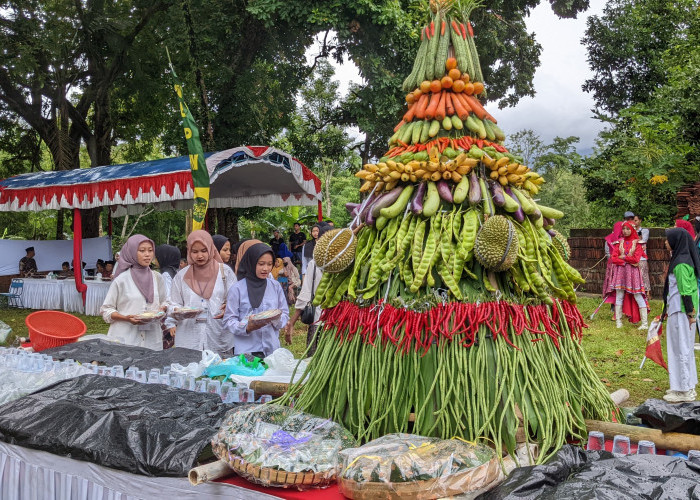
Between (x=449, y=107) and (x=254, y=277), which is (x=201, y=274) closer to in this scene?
(x=254, y=277)

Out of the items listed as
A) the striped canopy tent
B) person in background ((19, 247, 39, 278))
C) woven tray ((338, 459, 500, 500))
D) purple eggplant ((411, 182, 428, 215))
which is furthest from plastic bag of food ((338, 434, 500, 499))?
person in background ((19, 247, 39, 278))

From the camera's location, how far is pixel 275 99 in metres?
15.1

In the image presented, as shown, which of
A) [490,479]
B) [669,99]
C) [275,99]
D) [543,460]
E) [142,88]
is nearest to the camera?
[490,479]

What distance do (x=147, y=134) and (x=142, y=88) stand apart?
11.3 feet

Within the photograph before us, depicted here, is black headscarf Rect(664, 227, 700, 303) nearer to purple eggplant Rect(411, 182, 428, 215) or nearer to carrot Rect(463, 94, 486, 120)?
carrot Rect(463, 94, 486, 120)

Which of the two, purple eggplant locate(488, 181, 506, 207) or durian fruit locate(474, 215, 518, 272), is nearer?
durian fruit locate(474, 215, 518, 272)

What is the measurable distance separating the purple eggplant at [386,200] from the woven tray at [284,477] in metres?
0.93

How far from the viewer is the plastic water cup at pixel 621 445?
1.92 meters

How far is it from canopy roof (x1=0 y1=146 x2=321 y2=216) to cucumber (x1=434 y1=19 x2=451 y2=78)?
8461 mm

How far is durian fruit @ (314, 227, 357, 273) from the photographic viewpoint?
86.7 inches

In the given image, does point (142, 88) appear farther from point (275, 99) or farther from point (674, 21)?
point (674, 21)

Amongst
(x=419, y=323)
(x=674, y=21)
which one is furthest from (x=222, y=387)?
(x=674, y=21)

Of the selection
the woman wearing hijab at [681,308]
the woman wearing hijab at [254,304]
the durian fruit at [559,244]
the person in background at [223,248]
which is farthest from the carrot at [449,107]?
the person in background at [223,248]

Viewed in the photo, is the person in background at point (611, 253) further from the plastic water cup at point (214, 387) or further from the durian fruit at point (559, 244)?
the plastic water cup at point (214, 387)
